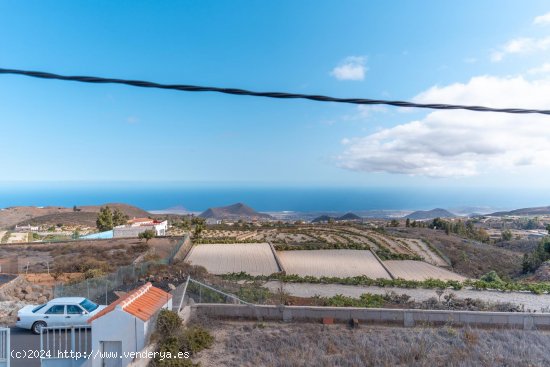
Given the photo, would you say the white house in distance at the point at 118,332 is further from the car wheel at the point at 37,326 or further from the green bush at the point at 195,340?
the car wheel at the point at 37,326

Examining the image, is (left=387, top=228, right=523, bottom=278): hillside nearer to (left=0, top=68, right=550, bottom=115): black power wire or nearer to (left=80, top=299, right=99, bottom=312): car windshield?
(left=80, top=299, right=99, bottom=312): car windshield

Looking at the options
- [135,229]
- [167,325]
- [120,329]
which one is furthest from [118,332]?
[135,229]

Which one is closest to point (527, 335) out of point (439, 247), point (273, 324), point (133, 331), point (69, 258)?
point (273, 324)

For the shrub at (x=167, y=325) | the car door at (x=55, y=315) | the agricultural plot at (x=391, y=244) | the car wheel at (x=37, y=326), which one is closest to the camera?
the shrub at (x=167, y=325)

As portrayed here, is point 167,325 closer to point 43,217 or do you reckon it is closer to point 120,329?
point 120,329

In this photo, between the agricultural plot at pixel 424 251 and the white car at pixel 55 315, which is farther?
the agricultural plot at pixel 424 251

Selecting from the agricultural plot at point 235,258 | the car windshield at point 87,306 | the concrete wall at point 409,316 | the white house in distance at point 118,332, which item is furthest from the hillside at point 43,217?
the white house in distance at point 118,332
